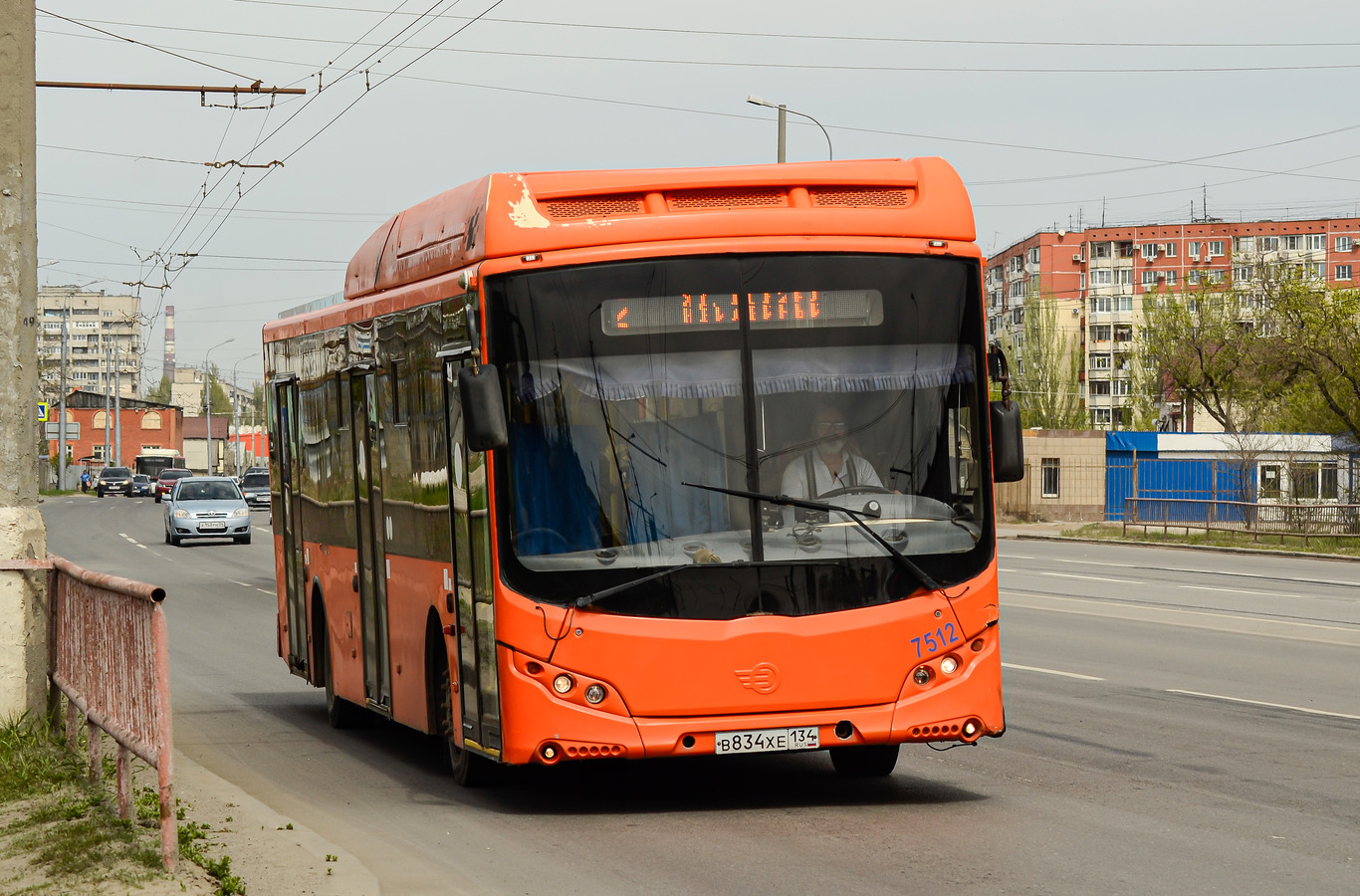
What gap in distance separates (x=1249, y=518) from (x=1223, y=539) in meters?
1.56

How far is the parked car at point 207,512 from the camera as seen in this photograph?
4522 centimetres

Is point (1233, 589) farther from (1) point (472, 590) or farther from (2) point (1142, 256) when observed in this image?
(2) point (1142, 256)

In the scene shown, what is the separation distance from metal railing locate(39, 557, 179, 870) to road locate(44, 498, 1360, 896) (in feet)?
3.29

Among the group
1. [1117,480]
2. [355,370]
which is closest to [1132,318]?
[1117,480]

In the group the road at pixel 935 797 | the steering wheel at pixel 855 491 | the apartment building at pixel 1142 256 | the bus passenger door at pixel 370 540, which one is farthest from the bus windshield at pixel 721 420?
the apartment building at pixel 1142 256

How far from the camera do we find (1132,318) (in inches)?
5369

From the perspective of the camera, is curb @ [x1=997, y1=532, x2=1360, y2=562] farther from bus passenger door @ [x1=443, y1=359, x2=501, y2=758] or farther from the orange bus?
bus passenger door @ [x1=443, y1=359, x2=501, y2=758]

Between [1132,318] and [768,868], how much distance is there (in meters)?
134

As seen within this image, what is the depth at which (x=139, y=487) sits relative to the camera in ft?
359

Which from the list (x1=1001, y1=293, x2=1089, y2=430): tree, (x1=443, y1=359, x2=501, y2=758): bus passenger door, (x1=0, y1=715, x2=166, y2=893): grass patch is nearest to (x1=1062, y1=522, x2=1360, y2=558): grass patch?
(x1=443, y1=359, x2=501, y2=758): bus passenger door

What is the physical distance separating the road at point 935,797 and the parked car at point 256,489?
49778 mm

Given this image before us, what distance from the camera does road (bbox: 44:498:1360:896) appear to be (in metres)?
7.25

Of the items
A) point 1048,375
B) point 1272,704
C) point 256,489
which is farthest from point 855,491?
point 1048,375

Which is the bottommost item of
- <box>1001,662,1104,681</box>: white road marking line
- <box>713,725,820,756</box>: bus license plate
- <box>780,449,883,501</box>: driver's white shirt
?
<box>1001,662,1104,681</box>: white road marking line
